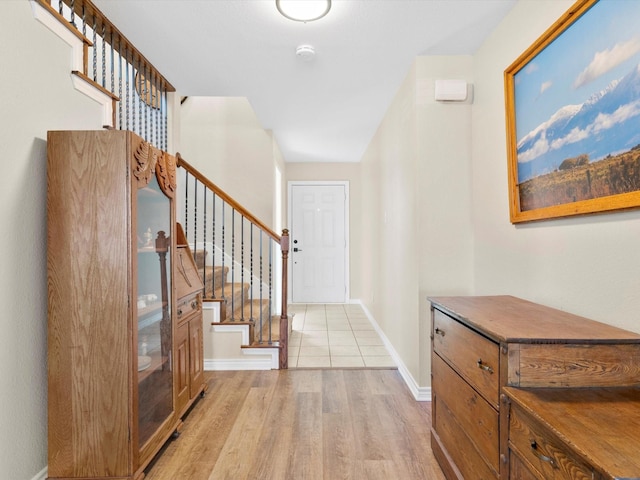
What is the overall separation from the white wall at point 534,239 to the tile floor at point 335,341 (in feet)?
4.58

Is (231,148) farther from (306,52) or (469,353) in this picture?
(469,353)

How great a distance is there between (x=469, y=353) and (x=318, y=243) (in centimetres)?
441

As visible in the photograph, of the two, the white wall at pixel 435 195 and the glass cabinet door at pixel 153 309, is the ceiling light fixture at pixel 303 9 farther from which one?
the glass cabinet door at pixel 153 309

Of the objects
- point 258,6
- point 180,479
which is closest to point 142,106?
point 258,6

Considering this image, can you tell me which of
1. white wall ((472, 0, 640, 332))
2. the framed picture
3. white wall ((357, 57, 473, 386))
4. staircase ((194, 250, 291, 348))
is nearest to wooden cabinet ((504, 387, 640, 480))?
white wall ((472, 0, 640, 332))

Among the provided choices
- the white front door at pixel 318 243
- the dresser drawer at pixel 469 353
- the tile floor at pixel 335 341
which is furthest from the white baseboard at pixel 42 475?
the white front door at pixel 318 243

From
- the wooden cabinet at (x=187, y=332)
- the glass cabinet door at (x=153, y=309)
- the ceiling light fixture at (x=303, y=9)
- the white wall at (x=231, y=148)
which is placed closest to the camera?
the glass cabinet door at (x=153, y=309)

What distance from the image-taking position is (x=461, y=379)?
1.44 meters

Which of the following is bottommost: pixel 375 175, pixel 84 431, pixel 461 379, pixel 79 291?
pixel 84 431

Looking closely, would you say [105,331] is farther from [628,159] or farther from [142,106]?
[628,159]

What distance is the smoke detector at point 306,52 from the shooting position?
2230mm

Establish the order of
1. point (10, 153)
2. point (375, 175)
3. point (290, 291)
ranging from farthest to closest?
point (290, 291), point (375, 175), point (10, 153)

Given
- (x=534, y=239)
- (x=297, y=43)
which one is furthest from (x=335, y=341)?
(x=297, y=43)

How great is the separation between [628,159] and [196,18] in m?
2.19
